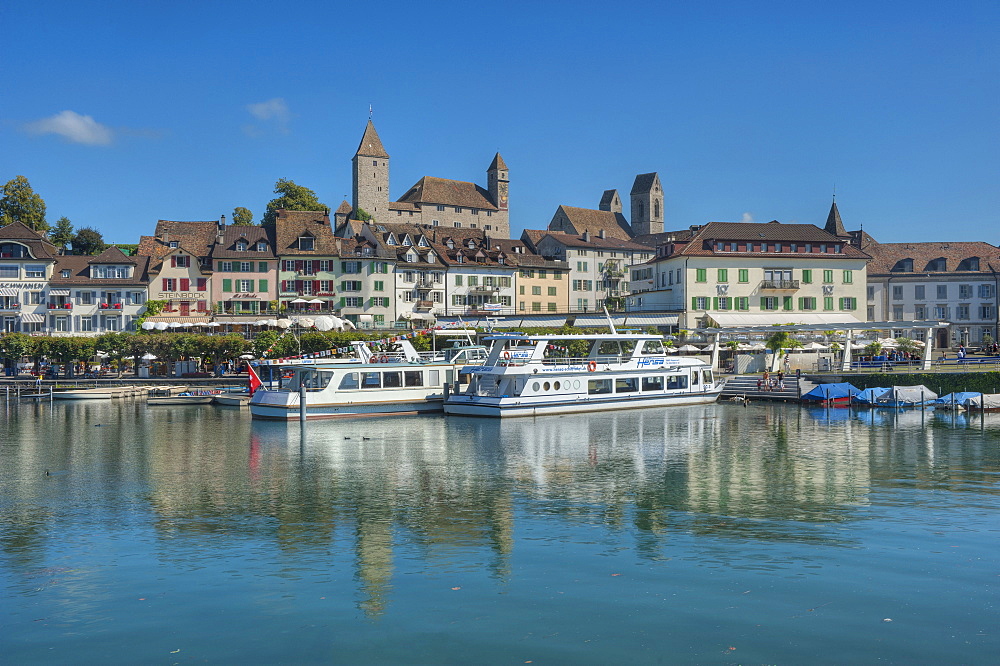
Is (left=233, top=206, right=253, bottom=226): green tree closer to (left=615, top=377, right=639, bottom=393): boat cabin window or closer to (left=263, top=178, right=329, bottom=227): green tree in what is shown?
(left=263, top=178, right=329, bottom=227): green tree

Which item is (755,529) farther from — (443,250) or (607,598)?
(443,250)

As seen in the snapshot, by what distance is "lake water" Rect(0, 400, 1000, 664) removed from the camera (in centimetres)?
1692

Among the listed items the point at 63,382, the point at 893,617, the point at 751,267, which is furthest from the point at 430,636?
the point at 751,267

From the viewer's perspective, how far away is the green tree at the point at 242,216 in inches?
5069

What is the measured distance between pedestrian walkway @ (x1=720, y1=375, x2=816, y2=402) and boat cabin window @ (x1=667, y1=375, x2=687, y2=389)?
551 centimetres

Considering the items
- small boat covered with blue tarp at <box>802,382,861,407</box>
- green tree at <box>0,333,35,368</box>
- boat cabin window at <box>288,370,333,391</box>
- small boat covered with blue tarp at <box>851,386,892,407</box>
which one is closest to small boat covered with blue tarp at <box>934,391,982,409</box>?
small boat covered with blue tarp at <box>851,386,892,407</box>

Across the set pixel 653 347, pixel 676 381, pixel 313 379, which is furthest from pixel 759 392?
pixel 313 379

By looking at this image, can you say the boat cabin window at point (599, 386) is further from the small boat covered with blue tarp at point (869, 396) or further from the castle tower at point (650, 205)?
the castle tower at point (650, 205)

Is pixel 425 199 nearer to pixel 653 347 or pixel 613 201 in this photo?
pixel 613 201

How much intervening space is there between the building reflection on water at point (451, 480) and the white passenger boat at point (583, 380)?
76.4 inches

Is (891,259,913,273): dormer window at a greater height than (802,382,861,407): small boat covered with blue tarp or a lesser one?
greater

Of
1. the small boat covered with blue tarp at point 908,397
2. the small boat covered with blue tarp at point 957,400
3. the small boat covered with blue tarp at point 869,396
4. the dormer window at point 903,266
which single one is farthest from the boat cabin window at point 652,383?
the dormer window at point 903,266

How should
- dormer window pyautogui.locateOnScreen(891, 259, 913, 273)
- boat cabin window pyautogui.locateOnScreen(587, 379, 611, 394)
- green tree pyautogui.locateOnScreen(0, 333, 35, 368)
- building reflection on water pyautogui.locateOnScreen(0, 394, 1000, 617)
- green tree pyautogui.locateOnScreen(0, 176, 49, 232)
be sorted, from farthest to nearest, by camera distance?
green tree pyautogui.locateOnScreen(0, 176, 49, 232), dormer window pyautogui.locateOnScreen(891, 259, 913, 273), green tree pyautogui.locateOnScreen(0, 333, 35, 368), boat cabin window pyautogui.locateOnScreen(587, 379, 611, 394), building reflection on water pyautogui.locateOnScreen(0, 394, 1000, 617)

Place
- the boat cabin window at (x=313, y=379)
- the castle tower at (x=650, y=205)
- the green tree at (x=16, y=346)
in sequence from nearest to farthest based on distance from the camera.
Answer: the boat cabin window at (x=313, y=379) < the green tree at (x=16, y=346) < the castle tower at (x=650, y=205)
